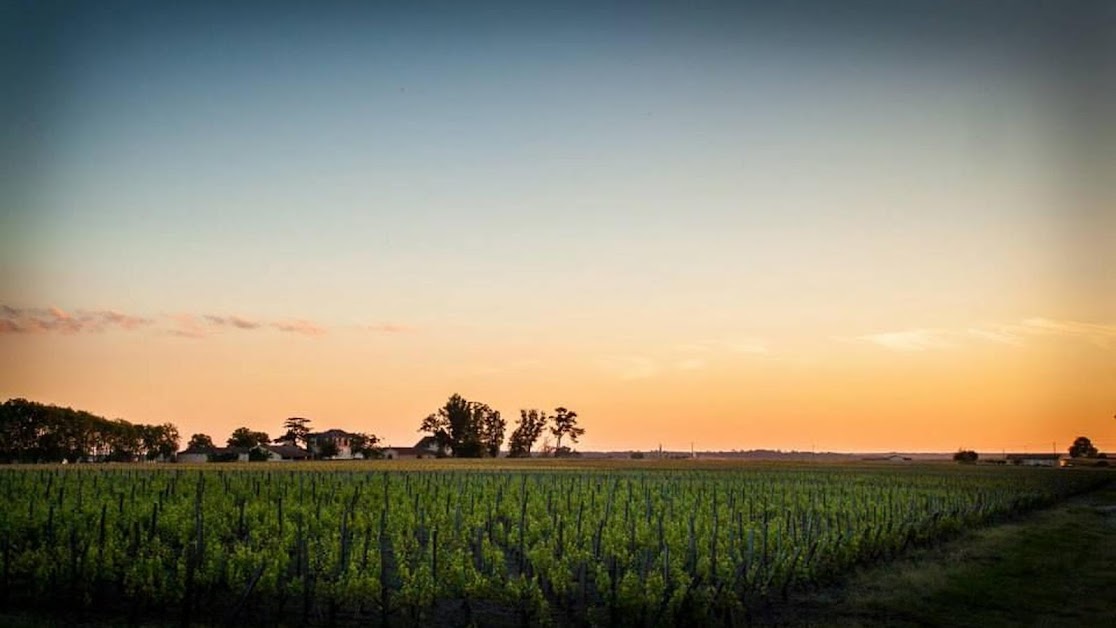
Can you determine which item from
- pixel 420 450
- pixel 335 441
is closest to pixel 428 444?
pixel 420 450

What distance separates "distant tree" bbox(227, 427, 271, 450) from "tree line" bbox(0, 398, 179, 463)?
20.2 m

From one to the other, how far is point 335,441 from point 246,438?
44.9 ft

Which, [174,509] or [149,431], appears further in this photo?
[149,431]

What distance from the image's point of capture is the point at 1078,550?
30469 millimetres

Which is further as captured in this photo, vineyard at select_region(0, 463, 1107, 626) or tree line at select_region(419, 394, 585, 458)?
tree line at select_region(419, 394, 585, 458)

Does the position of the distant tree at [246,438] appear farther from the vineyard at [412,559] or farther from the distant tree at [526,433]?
the vineyard at [412,559]

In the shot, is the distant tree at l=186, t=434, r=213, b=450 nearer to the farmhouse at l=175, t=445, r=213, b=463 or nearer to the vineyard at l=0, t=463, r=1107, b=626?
the farmhouse at l=175, t=445, r=213, b=463

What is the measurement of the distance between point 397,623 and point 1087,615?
45.2ft

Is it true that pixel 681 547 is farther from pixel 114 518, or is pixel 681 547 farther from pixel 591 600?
pixel 114 518

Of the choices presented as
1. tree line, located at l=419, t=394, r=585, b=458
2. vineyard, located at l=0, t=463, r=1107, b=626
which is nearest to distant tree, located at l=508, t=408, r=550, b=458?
tree line, located at l=419, t=394, r=585, b=458

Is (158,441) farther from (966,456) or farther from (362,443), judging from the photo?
(966,456)

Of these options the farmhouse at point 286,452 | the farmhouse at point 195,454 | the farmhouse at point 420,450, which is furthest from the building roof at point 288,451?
the farmhouse at point 420,450

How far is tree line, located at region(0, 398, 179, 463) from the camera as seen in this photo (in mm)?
113938

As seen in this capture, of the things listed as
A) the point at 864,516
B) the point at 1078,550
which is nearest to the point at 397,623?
the point at 864,516
